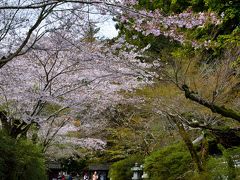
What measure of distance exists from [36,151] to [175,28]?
8798 mm

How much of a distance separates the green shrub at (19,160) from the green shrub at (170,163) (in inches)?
167

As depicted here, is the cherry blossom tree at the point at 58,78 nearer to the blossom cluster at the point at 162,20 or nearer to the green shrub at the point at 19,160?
the green shrub at the point at 19,160

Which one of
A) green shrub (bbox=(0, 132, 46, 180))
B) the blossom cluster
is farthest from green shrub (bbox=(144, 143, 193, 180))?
the blossom cluster

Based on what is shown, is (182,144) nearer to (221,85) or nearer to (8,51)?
(221,85)

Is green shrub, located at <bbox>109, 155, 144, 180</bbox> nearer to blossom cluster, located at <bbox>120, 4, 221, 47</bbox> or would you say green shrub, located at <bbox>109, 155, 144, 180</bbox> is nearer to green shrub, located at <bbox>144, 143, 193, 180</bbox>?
green shrub, located at <bbox>144, 143, 193, 180</bbox>

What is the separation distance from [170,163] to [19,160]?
531cm

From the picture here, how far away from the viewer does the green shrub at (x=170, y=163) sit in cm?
1348

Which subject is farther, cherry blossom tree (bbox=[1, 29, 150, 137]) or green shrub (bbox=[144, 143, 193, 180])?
green shrub (bbox=[144, 143, 193, 180])

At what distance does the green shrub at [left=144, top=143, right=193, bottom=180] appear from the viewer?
13.5m

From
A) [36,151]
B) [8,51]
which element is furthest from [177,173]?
[8,51]

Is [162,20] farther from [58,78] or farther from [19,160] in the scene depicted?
[58,78]

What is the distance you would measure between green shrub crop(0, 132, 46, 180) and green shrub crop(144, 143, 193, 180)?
4.23m

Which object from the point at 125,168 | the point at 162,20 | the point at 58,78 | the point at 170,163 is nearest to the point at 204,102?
the point at 162,20

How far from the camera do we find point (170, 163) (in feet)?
45.8
